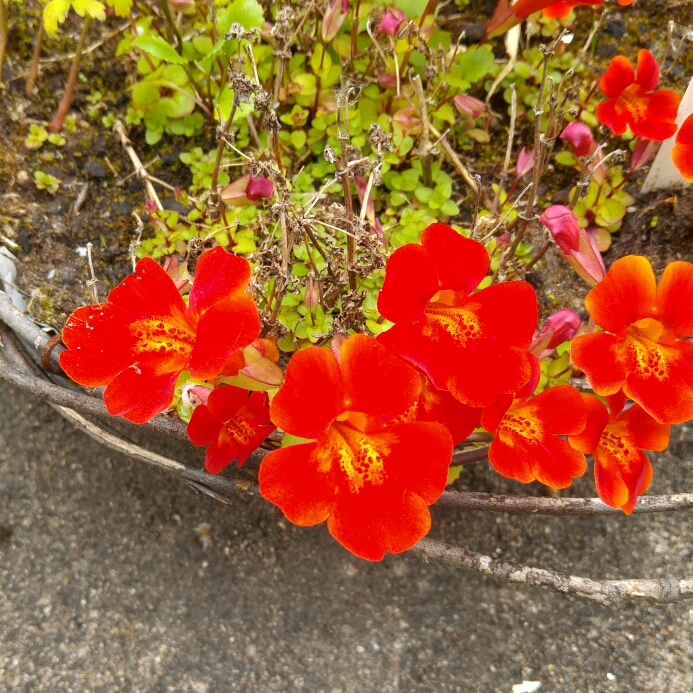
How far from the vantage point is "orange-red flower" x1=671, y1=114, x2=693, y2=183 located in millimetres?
1061

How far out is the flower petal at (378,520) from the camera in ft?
2.46

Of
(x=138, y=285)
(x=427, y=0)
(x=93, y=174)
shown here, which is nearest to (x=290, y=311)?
(x=138, y=285)

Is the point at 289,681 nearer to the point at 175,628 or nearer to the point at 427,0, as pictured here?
the point at 175,628

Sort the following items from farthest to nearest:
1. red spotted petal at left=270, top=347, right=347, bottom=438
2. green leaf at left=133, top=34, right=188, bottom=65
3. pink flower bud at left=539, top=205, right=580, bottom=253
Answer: green leaf at left=133, top=34, right=188, bottom=65, pink flower bud at left=539, top=205, right=580, bottom=253, red spotted petal at left=270, top=347, right=347, bottom=438

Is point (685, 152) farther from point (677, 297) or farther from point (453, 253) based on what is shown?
point (453, 253)

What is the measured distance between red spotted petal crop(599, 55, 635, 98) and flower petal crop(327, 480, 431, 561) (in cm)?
88

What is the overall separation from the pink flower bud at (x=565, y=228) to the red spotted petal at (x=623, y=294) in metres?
0.11

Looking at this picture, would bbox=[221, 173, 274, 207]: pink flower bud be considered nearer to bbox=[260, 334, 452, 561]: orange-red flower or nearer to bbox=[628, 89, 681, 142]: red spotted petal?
bbox=[260, 334, 452, 561]: orange-red flower

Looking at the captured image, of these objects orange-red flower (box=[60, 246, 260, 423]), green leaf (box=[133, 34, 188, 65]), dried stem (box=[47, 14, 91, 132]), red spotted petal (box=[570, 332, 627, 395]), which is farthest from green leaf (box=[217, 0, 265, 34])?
red spotted petal (box=[570, 332, 627, 395])

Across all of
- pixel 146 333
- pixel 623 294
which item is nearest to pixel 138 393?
pixel 146 333

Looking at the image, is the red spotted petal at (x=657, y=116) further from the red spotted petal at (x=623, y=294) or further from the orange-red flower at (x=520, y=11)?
the red spotted petal at (x=623, y=294)

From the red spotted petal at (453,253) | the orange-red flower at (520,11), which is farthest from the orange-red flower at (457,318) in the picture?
the orange-red flower at (520,11)

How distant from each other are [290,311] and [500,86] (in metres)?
0.78

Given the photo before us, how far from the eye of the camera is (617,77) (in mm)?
1197
